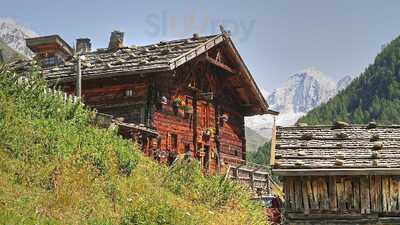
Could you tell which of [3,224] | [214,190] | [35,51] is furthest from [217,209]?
[35,51]

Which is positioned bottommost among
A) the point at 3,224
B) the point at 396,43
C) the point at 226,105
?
the point at 3,224

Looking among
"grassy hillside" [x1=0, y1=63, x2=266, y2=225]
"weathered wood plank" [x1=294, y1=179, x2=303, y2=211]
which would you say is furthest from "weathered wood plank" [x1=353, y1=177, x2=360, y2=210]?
"grassy hillside" [x1=0, y1=63, x2=266, y2=225]

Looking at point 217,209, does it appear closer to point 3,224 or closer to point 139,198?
point 139,198

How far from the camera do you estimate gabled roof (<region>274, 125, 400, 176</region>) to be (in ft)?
41.6

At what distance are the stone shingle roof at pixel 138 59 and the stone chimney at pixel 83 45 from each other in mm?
2583

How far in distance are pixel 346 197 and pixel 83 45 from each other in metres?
20.5

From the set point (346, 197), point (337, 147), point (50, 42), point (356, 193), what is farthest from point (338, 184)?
point (50, 42)

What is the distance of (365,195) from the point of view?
13.2 metres

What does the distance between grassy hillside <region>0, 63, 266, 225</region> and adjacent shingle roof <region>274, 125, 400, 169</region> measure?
2323 millimetres

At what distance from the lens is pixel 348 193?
13.2m

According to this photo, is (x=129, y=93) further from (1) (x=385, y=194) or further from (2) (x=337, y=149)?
(1) (x=385, y=194)

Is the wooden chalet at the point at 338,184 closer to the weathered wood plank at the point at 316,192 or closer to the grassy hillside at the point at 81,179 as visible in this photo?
the weathered wood plank at the point at 316,192

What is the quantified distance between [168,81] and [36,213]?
14167 millimetres

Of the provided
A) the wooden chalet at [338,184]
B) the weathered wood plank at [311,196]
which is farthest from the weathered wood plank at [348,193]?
the weathered wood plank at [311,196]
